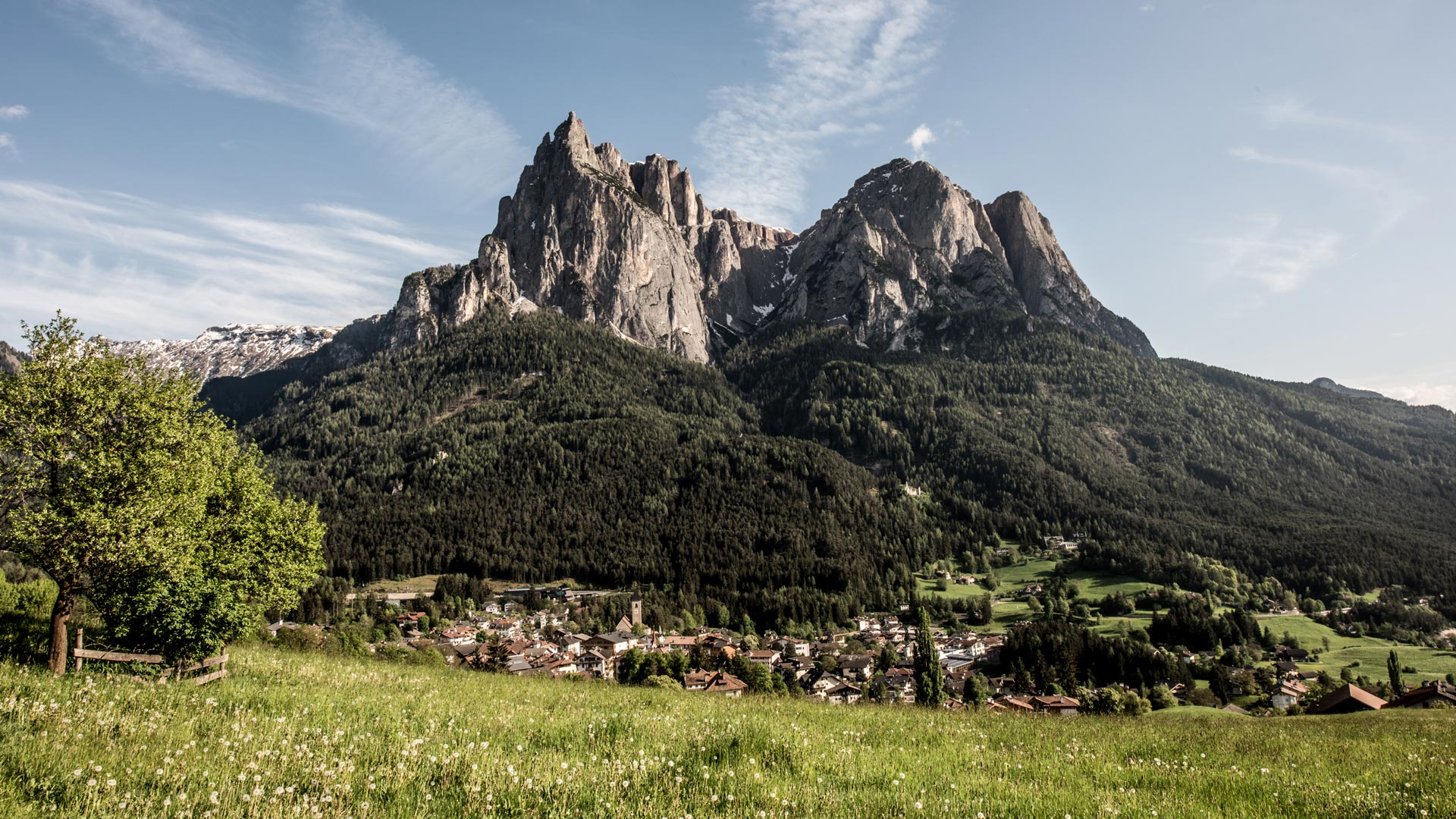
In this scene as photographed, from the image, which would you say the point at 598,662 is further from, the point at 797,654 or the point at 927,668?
the point at 927,668

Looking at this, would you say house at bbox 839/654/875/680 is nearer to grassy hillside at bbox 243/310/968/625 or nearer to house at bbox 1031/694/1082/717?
house at bbox 1031/694/1082/717

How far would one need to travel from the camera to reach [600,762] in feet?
26.6

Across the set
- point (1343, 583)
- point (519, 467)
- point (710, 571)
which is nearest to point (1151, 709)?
point (710, 571)

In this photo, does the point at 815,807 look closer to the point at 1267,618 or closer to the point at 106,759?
the point at 106,759

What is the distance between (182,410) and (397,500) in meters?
187

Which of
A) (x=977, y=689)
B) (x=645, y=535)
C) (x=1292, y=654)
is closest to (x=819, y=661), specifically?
(x=977, y=689)

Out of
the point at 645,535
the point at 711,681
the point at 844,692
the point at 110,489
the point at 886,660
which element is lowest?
the point at 886,660

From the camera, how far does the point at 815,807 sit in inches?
269

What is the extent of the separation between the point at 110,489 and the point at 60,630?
10.7 ft

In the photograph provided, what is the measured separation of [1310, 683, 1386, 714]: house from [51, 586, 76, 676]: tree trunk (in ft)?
197

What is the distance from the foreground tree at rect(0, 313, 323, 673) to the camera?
50.7 ft

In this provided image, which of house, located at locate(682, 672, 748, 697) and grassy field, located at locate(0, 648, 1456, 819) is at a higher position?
grassy field, located at locate(0, 648, 1456, 819)

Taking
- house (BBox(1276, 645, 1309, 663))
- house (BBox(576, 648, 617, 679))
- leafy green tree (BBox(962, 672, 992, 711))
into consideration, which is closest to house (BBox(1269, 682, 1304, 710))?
house (BBox(1276, 645, 1309, 663))

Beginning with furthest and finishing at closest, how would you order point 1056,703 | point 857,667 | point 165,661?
point 857,667 < point 1056,703 < point 165,661
